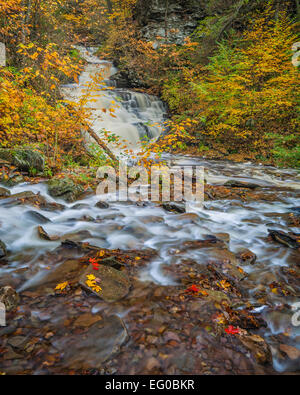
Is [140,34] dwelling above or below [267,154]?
above

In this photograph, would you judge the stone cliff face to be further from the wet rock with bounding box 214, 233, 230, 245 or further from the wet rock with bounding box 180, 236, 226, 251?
the wet rock with bounding box 180, 236, 226, 251

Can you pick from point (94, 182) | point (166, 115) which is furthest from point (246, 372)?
point (166, 115)

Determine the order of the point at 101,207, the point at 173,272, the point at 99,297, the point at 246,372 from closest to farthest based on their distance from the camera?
1. the point at 246,372
2. the point at 99,297
3. the point at 173,272
4. the point at 101,207

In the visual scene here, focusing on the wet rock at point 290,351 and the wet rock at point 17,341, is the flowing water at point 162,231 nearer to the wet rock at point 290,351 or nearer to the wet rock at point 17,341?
the wet rock at point 290,351

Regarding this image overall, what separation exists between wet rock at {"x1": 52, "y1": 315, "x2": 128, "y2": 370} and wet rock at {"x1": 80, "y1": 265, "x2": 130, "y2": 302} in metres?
0.31

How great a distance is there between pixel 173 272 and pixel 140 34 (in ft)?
64.5

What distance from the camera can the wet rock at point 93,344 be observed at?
1.46 metres

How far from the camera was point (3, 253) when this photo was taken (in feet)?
8.54

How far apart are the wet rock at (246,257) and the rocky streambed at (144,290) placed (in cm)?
1

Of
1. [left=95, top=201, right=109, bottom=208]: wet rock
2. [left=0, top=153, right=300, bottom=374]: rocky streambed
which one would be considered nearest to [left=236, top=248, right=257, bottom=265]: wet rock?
[left=0, top=153, right=300, bottom=374]: rocky streambed

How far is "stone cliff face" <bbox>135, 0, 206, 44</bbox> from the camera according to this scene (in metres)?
16.0

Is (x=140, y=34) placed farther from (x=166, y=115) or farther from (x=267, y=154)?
(x=267, y=154)

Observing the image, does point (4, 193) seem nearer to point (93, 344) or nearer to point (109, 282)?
point (109, 282)

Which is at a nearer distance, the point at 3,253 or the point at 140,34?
the point at 3,253
